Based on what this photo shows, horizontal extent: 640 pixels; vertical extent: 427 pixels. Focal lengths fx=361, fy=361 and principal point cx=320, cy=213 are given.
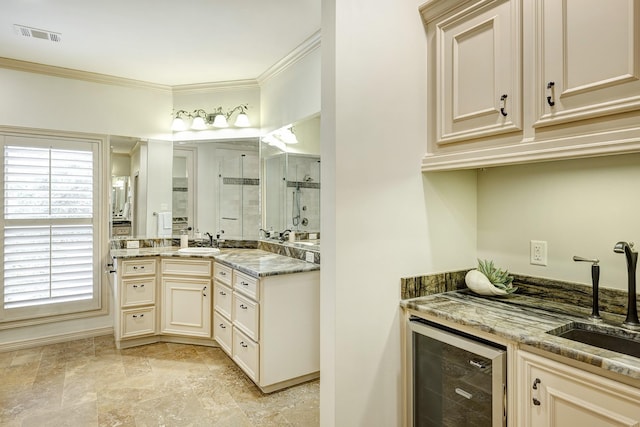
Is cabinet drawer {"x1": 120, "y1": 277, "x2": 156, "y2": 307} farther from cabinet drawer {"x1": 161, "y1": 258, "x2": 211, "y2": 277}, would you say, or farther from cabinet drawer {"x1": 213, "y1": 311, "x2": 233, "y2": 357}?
cabinet drawer {"x1": 213, "y1": 311, "x2": 233, "y2": 357}

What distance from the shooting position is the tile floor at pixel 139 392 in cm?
225

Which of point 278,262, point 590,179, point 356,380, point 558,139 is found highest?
point 558,139

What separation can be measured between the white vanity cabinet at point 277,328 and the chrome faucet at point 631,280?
180cm

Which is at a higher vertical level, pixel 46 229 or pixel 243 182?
pixel 243 182

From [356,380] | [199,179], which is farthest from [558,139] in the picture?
[199,179]

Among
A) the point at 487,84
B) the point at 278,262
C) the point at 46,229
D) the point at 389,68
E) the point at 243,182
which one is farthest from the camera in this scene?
the point at 243,182

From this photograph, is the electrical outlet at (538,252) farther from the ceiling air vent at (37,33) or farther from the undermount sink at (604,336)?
the ceiling air vent at (37,33)

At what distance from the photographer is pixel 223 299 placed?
3.08 meters

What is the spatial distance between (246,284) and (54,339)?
233 centimetres

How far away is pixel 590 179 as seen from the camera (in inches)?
61.1

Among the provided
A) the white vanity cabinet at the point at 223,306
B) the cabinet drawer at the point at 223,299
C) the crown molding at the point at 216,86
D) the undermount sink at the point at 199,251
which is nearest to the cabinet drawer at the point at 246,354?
the white vanity cabinet at the point at 223,306

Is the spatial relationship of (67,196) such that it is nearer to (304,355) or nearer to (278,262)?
(278,262)

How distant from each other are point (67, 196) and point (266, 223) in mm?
1972

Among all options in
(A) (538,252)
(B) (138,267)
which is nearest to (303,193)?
(B) (138,267)
